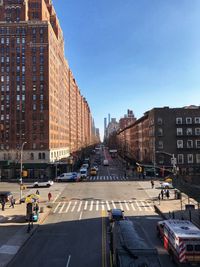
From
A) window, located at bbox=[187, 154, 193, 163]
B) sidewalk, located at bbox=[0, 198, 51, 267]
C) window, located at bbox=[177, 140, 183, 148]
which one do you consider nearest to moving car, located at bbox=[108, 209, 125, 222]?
sidewalk, located at bbox=[0, 198, 51, 267]

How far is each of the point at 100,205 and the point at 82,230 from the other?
46.1 ft

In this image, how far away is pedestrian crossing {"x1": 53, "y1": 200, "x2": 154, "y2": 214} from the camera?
142 feet

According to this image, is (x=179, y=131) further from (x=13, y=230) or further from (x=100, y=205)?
(x=13, y=230)

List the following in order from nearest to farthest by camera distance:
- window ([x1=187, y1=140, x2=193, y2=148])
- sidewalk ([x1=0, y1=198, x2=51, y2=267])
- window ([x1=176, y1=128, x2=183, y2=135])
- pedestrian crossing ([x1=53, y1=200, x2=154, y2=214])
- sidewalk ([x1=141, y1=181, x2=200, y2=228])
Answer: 1. sidewalk ([x1=0, y1=198, x2=51, y2=267])
2. sidewalk ([x1=141, y1=181, x2=200, y2=228])
3. pedestrian crossing ([x1=53, y1=200, x2=154, y2=214])
4. window ([x1=187, y1=140, x2=193, y2=148])
5. window ([x1=176, y1=128, x2=183, y2=135])

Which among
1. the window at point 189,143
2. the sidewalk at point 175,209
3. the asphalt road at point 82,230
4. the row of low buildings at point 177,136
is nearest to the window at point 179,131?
the row of low buildings at point 177,136

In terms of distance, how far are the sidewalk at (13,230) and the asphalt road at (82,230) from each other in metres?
0.64

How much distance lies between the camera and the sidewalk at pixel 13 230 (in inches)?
1012

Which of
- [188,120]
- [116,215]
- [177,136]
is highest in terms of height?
[188,120]

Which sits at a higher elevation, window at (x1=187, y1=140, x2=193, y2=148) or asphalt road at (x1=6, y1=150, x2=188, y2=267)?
window at (x1=187, y1=140, x2=193, y2=148)

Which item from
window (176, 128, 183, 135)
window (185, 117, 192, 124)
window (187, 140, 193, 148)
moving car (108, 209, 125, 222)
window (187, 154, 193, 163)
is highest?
window (185, 117, 192, 124)

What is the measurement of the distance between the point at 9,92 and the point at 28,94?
528 centimetres

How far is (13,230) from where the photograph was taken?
32.8 m

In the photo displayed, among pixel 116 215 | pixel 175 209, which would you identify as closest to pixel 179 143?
pixel 175 209

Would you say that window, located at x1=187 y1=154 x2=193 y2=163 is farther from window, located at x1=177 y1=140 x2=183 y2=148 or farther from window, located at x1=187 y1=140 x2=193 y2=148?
window, located at x1=177 y1=140 x2=183 y2=148
